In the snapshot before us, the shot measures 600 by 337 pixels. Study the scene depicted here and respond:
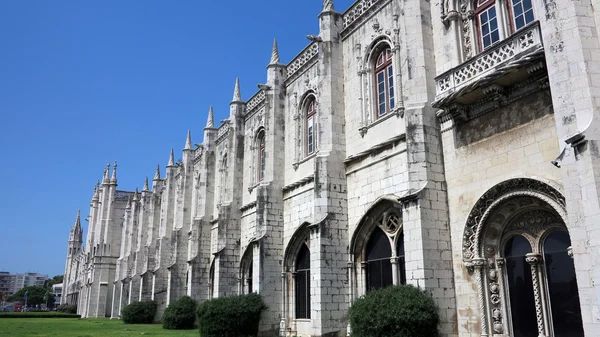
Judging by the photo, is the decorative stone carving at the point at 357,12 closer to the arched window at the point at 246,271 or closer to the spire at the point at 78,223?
the arched window at the point at 246,271

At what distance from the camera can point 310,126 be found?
21.3 metres

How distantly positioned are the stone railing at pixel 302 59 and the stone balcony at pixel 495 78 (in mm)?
9077

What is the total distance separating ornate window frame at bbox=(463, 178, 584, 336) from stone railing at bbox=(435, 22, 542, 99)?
2809mm

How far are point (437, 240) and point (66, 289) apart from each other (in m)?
96.4

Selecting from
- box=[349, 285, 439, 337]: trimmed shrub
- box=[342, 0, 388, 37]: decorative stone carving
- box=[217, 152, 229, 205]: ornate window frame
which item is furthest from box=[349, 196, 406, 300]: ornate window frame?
box=[217, 152, 229, 205]: ornate window frame

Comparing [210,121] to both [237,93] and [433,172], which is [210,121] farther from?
[433,172]

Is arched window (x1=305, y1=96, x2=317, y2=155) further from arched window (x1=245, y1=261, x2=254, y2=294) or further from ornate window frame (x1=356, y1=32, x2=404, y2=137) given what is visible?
arched window (x1=245, y1=261, x2=254, y2=294)

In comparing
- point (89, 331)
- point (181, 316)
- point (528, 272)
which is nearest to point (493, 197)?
point (528, 272)

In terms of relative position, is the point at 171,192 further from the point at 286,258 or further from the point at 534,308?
the point at 534,308

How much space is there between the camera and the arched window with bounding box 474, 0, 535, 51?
12.3 metres

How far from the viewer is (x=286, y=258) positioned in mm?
21109

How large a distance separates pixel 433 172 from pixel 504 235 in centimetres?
254

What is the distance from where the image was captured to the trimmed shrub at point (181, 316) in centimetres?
2736

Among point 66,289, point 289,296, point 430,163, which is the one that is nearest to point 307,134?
point 289,296
